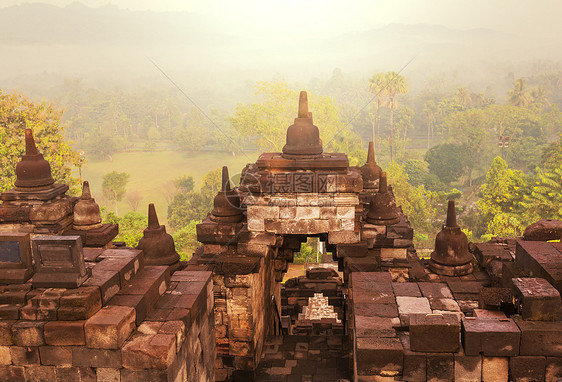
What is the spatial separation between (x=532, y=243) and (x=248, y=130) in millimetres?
46299

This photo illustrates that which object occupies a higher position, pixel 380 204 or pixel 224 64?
pixel 224 64

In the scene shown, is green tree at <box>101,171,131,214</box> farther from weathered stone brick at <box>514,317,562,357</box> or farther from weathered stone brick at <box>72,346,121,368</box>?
weathered stone brick at <box>514,317,562,357</box>

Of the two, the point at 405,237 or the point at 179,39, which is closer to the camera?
the point at 405,237

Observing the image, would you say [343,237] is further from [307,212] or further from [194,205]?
[194,205]

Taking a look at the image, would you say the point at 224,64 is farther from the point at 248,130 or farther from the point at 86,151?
the point at 248,130

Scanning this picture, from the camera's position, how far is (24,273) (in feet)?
20.7

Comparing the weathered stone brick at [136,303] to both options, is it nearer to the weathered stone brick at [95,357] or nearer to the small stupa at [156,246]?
the weathered stone brick at [95,357]

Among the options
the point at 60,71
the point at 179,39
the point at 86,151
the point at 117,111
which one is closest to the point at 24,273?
the point at 86,151

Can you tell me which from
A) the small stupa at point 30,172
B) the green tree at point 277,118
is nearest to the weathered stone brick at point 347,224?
the small stupa at point 30,172

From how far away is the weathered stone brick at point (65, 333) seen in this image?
569 centimetres

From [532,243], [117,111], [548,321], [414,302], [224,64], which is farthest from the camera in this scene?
[224,64]

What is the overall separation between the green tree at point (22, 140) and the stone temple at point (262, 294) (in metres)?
21.2

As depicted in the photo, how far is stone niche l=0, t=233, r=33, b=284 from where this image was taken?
629 cm

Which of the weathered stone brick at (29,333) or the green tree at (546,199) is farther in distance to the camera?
the green tree at (546,199)
